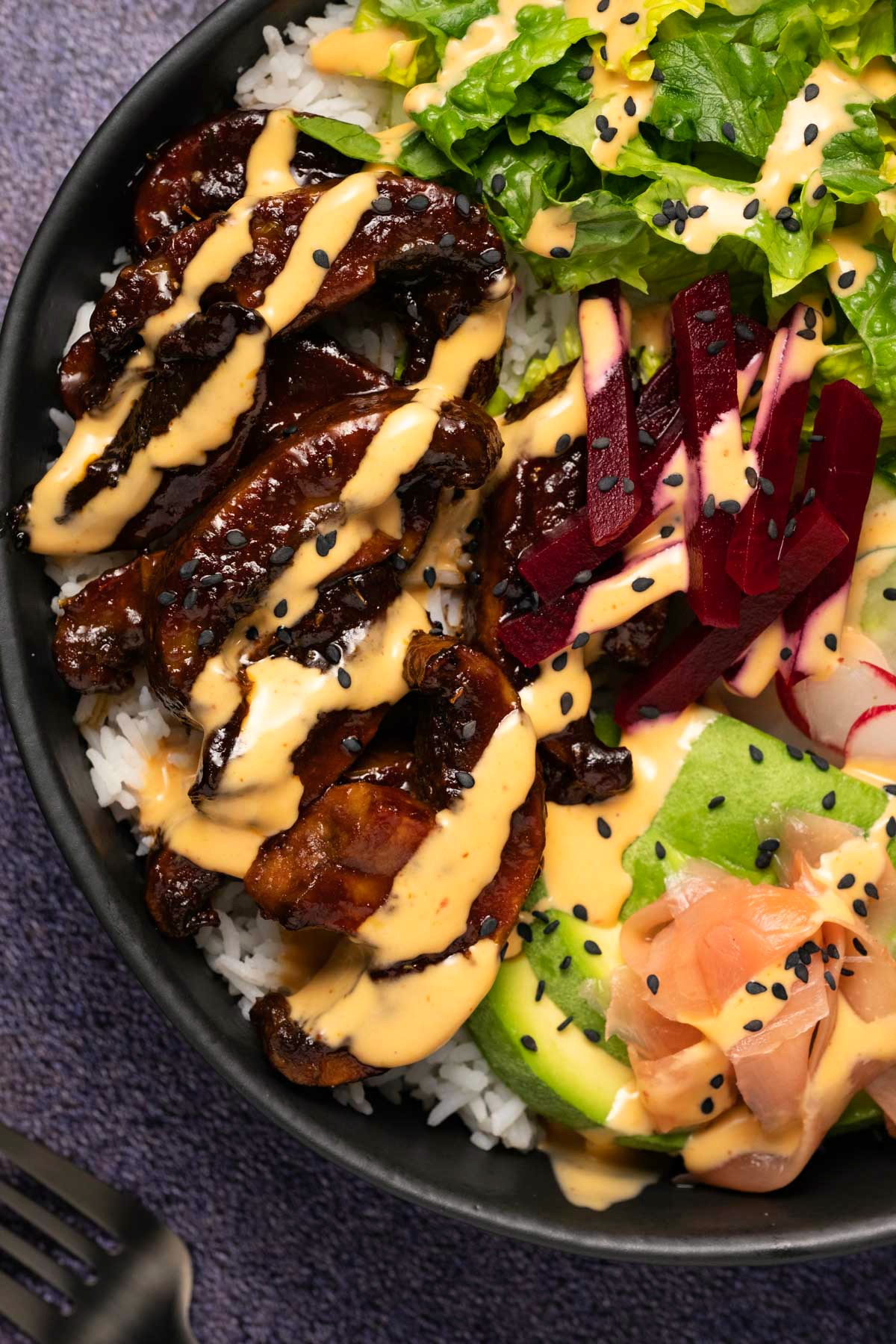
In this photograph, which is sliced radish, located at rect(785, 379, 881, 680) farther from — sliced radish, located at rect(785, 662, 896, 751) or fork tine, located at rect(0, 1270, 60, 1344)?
fork tine, located at rect(0, 1270, 60, 1344)

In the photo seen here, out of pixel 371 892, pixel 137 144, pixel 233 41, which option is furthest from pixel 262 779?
pixel 233 41

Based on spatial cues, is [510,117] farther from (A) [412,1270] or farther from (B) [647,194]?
(A) [412,1270]

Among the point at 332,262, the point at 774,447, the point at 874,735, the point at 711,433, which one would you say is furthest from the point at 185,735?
the point at 874,735

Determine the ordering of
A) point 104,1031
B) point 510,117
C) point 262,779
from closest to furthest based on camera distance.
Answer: point 262,779 < point 510,117 < point 104,1031

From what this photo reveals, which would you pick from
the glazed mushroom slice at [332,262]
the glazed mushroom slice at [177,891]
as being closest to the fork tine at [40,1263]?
the glazed mushroom slice at [177,891]

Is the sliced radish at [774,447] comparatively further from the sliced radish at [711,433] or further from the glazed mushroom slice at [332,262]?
the glazed mushroom slice at [332,262]

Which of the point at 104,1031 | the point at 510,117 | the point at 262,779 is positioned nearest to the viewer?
the point at 262,779

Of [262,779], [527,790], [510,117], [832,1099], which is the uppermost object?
[510,117]

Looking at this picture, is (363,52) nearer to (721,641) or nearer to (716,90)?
(716,90)
